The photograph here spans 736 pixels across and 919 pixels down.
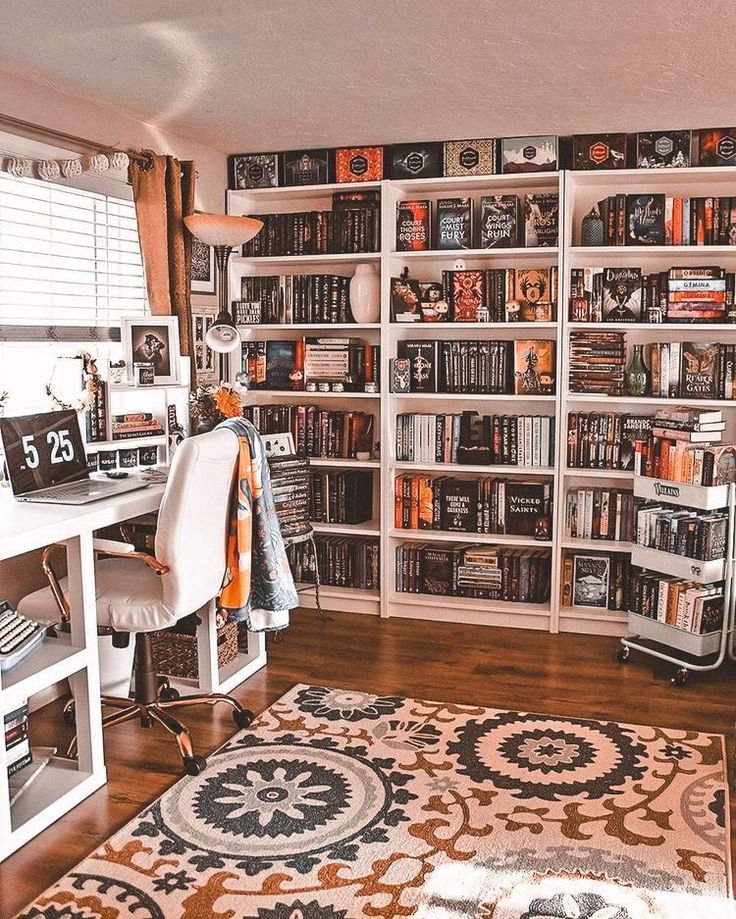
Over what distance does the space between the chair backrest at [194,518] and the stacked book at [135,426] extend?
805mm

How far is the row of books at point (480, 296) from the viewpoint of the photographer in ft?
15.5

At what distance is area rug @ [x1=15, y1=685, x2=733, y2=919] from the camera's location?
2.50m

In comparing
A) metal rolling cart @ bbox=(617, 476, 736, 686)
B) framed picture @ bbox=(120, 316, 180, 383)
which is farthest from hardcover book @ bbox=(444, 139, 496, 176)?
metal rolling cart @ bbox=(617, 476, 736, 686)

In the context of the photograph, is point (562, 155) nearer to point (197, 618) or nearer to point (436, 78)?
point (436, 78)

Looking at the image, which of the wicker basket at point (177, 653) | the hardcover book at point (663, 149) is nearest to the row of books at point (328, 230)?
the hardcover book at point (663, 149)

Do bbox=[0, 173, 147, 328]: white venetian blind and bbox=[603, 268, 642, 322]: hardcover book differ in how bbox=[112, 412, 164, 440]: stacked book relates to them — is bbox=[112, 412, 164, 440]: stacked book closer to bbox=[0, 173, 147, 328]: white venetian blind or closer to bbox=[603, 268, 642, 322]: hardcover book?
bbox=[0, 173, 147, 328]: white venetian blind

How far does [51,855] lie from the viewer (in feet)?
9.02

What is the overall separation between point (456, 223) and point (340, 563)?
183 cm

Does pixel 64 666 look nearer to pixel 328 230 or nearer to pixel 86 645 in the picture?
pixel 86 645

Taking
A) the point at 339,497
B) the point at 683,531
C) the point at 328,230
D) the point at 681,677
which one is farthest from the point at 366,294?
the point at 681,677

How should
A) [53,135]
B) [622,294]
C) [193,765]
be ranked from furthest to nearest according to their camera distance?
[622,294]
[53,135]
[193,765]

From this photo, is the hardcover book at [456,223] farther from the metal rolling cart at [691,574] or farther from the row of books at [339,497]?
the metal rolling cart at [691,574]

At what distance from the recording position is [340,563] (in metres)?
5.12

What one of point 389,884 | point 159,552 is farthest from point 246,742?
point 389,884
